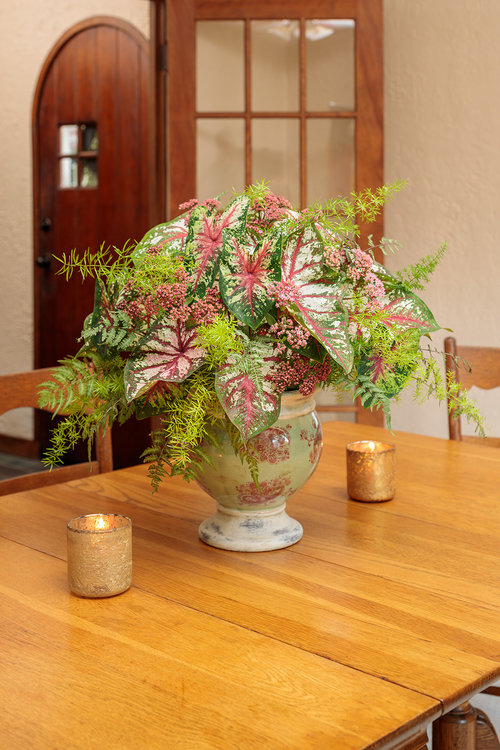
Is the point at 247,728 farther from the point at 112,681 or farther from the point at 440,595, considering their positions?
the point at 440,595

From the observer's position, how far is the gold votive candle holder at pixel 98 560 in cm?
91

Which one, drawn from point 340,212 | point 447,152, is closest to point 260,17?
point 447,152

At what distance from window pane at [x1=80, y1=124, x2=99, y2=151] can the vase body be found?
3137 mm

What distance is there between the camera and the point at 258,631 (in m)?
0.83

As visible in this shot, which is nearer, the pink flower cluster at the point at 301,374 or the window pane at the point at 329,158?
the pink flower cluster at the point at 301,374

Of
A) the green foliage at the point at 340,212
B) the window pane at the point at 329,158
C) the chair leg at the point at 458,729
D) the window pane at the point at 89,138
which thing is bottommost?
the chair leg at the point at 458,729

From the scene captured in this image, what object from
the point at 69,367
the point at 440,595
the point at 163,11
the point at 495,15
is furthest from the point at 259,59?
the point at 440,595

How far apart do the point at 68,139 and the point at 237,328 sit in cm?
335

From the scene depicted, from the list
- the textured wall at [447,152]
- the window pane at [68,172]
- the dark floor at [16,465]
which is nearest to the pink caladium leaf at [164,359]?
the textured wall at [447,152]

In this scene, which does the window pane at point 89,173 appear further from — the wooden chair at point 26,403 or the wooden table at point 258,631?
the wooden table at point 258,631

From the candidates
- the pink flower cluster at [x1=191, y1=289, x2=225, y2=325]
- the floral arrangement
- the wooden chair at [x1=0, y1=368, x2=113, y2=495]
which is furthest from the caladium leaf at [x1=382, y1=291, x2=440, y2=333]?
the wooden chair at [x1=0, y1=368, x2=113, y2=495]

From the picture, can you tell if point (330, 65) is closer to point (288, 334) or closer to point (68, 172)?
point (68, 172)

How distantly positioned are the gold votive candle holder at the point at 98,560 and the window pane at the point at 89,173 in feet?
10.6

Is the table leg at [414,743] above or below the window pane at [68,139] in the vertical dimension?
below
